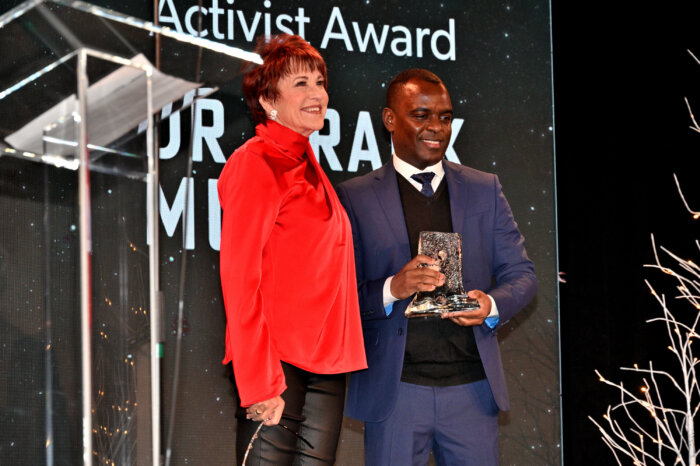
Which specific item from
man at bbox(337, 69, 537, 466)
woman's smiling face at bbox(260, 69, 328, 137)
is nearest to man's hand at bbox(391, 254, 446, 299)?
man at bbox(337, 69, 537, 466)

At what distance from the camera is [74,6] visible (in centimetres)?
133

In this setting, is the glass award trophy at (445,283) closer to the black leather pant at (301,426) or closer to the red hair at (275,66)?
the black leather pant at (301,426)

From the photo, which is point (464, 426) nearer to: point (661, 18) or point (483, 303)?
point (483, 303)

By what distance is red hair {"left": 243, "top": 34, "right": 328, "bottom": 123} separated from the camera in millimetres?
2449

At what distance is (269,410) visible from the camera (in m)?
2.12

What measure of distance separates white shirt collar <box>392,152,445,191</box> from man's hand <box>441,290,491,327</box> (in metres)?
0.39

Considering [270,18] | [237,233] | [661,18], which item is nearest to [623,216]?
[661,18]

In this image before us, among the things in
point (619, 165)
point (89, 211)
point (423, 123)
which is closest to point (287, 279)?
point (423, 123)

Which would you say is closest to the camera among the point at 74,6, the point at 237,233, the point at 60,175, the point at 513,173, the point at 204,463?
the point at 74,6

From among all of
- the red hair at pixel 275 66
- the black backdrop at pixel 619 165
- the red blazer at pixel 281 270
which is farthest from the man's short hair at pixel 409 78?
the black backdrop at pixel 619 165

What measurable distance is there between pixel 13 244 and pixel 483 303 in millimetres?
1296

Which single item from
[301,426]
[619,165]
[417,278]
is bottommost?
[301,426]

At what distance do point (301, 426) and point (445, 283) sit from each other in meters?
0.58

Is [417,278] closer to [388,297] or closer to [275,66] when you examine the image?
[388,297]
